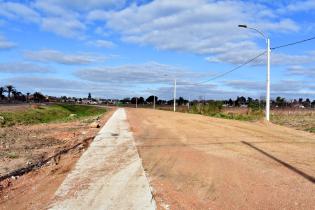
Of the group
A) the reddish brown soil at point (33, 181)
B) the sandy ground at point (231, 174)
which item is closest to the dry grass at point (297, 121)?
the sandy ground at point (231, 174)

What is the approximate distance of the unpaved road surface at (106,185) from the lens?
8.11 m

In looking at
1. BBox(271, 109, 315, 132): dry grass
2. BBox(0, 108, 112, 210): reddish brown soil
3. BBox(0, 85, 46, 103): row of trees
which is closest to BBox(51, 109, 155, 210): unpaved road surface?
BBox(0, 108, 112, 210): reddish brown soil

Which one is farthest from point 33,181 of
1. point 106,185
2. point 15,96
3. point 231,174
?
point 15,96

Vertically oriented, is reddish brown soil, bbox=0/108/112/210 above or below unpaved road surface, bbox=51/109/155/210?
below

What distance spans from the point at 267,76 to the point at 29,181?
2272 centimetres

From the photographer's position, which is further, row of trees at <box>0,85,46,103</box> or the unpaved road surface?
row of trees at <box>0,85,46,103</box>

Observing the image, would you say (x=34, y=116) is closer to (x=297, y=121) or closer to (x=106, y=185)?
(x=297, y=121)

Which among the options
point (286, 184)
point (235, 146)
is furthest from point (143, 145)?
point (286, 184)

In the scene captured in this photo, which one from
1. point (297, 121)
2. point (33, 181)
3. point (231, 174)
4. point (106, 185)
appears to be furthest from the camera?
point (297, 121)

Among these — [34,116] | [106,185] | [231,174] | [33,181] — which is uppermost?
[231,174]

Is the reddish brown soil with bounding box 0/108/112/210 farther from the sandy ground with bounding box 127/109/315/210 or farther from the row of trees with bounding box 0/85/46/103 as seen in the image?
the row of trees with bounding box 0/85/46/103

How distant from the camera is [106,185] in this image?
962 cm

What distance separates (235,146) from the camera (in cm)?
1644

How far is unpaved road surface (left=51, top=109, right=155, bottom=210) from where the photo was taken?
811cm
